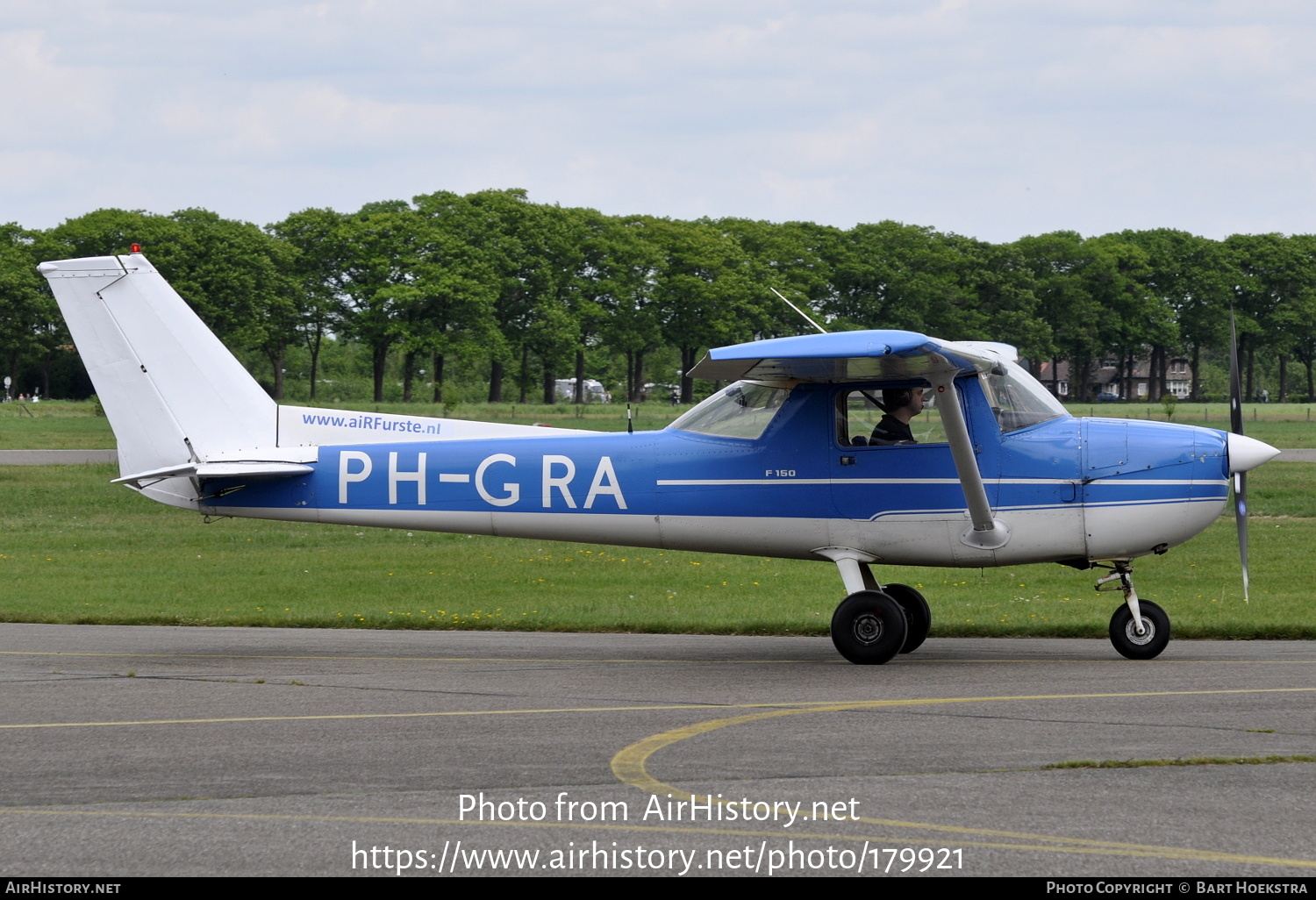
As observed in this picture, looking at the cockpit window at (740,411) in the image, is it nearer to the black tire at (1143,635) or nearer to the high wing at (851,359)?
the high wing at (851,359)

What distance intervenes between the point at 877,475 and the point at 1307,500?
70.4 ft

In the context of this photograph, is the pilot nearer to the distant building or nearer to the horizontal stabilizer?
the horizontal stabilizer

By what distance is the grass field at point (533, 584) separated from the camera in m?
14.8

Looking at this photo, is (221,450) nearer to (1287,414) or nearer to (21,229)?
(1287,414)

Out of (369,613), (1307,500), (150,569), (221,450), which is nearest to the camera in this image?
(221,450)

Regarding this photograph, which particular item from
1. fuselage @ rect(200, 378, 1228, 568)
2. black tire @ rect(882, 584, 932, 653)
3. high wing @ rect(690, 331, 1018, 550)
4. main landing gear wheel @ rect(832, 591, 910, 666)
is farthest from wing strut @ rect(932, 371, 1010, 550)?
black tire @ rect(882, 584, 932, 653)

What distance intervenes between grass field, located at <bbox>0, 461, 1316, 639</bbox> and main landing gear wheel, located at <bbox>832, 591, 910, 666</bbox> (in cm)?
266

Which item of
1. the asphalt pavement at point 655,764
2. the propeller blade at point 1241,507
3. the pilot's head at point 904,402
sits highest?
the pilot's head at point 904,402

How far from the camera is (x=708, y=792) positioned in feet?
22.4

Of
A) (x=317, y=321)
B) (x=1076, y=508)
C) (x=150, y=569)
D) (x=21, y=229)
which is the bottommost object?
(x=150, y=569)

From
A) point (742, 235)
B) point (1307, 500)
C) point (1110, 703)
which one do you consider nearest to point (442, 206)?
point (742, 235)

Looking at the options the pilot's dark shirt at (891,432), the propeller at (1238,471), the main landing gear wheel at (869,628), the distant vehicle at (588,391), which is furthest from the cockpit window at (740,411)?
the distant vehicle at (588,391)

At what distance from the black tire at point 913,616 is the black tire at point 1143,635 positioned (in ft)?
5.34

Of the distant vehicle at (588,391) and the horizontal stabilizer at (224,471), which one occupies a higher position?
the distant vehicle at (588,391)
